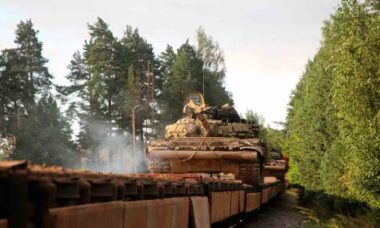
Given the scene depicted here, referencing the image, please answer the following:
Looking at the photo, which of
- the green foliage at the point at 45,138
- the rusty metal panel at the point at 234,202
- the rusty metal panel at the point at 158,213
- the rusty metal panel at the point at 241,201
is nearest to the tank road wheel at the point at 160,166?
the rusty metal panel at the point at 241,201

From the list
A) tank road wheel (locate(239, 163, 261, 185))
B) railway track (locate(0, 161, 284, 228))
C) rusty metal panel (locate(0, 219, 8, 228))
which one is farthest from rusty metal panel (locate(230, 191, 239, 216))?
rusty metal panel (locate(0, 219, 8, 228))

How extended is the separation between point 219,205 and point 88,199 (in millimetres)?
6724

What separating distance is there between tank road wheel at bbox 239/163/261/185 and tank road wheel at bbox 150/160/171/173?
7.00 ft

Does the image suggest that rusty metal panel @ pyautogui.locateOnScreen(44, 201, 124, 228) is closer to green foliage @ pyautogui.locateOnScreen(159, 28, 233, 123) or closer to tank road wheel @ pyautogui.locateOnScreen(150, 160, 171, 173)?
tank road wheel @ pyautogui.locateOnScreen(150, 160, 171, 173)

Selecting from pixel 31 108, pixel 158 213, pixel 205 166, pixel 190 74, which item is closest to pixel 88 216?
pixel 158 213

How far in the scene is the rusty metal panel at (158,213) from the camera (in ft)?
19.3

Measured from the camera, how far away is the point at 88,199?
4.81 m

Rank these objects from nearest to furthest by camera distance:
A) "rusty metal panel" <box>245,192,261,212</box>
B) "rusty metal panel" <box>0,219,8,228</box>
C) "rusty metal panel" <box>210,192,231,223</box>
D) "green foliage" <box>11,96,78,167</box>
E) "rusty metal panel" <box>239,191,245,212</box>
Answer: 1. "rusty metal panel" <box>0,219,8,228</box>
2. "rusty metal panel" <box>210,192,231,223</box>
3. "rusty metal panel" <box>239,191,245,212</box>
4. "rusty metal panel" <box>245,192,261,212</box>
5. "green foliage" <box>11,96,78,167</box>

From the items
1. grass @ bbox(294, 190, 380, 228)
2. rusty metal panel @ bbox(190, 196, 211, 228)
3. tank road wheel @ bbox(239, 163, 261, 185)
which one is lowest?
grass @ bbox(294, 190, 380, 228)

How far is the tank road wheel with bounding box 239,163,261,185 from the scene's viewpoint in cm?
1831

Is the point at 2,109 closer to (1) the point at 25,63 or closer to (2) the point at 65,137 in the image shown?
(2) the point at 65,137

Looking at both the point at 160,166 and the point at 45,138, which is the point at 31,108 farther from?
the point at 160,166

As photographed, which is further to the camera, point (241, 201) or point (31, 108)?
point (31, 108)

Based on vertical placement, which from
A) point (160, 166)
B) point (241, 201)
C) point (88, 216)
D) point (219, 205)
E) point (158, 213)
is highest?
point (160, 166)
